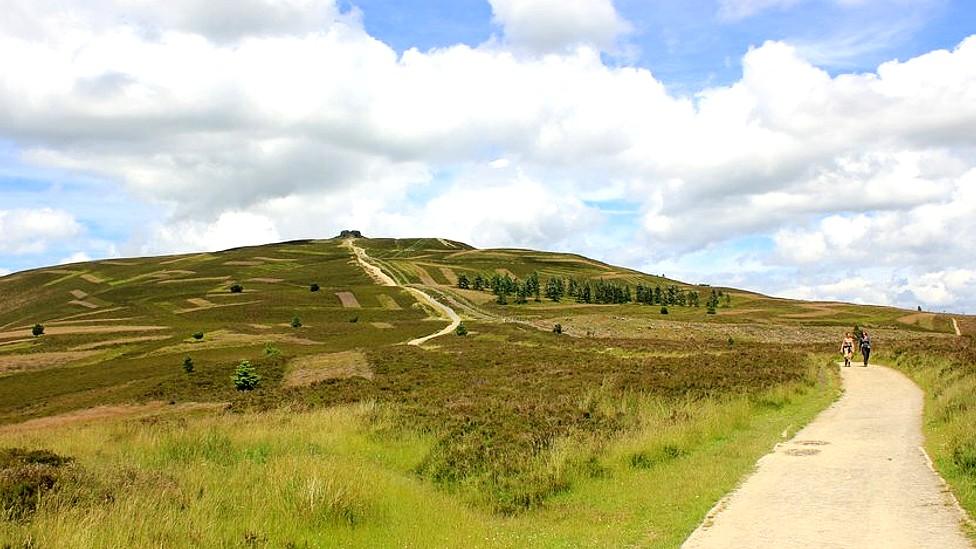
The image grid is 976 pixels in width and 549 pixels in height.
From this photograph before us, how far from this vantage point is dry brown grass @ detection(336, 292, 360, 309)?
117 m

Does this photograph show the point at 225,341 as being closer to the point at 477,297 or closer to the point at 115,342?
the point at 115,342

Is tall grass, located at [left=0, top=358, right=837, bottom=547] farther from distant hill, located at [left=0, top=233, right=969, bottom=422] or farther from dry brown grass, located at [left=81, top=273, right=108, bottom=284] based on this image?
dry brown grass, located at [left=81, top=273, right=108, bottom=284]

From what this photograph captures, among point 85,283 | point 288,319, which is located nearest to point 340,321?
point 288,319

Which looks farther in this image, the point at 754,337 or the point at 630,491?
the point at 754,337

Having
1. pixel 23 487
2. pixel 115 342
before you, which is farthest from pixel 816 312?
pixel 23 487

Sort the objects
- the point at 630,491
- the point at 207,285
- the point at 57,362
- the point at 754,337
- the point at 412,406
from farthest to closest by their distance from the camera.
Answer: the point at 207,285
the point at 754,337
the point at 57,362
the point at 412,406
the point at 630,491

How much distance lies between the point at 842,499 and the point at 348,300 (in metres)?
118

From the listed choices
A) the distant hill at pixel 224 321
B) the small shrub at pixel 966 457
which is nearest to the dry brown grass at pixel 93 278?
the distant hill at pixel 224 321

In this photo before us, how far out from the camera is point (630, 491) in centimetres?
1315

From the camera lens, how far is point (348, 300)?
12406 centimetres

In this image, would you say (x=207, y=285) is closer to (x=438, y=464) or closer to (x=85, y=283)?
(x=85, y=283)

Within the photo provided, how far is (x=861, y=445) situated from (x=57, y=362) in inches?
2962

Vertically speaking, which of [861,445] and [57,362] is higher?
[861,445]

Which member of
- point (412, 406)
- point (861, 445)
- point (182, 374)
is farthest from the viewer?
point (182, 374)
